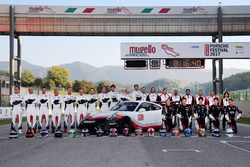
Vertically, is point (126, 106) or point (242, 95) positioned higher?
point (126, 106)

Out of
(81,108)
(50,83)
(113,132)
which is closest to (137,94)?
(81,108)

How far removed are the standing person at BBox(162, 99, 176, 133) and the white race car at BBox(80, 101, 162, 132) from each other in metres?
0.23

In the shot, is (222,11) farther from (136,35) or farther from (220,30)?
(136,35)

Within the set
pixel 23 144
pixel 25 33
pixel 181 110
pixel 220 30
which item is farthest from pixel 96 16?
pixel 23 144

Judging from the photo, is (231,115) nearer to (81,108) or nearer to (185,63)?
(81,108)

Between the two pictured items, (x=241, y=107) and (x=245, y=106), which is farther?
(x=241, y=107)

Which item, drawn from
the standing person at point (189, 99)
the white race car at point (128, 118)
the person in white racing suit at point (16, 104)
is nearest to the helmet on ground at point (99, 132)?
the white race car at point (128, 118)

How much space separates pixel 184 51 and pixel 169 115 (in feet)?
41.6

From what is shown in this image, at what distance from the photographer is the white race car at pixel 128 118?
54.2 ft

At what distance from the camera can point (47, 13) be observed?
1582 inches

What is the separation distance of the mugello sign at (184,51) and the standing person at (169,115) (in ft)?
37.4

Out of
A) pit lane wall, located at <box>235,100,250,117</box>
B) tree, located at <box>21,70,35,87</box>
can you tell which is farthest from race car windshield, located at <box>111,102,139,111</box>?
tree, located at <box>21,70,35,87</box>

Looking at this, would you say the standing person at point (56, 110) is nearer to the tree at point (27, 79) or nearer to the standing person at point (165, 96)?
the standing person at point (165, 96)

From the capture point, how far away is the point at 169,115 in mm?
18469
